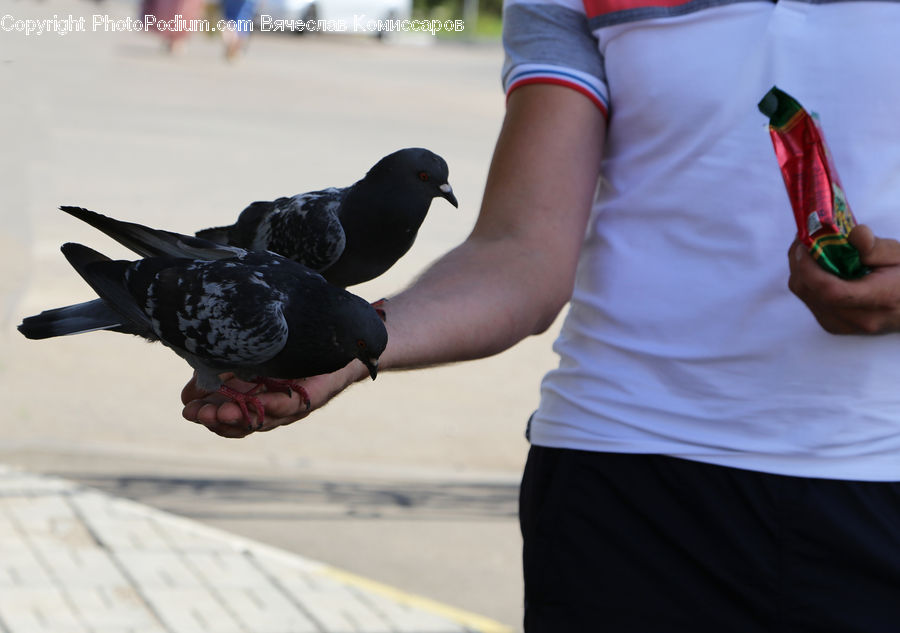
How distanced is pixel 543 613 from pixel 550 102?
0.95 m

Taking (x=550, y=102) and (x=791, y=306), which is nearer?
(x=791, y=306)

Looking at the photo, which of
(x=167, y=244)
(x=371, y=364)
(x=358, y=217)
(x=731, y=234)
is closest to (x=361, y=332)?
(x=371, y=364)

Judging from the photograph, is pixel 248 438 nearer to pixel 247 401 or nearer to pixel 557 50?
pixel 557 50

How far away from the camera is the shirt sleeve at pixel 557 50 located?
209cm

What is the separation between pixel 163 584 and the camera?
16.0 ft

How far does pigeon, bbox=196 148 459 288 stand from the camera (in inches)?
58.9

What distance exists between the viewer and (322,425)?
23.6 feet

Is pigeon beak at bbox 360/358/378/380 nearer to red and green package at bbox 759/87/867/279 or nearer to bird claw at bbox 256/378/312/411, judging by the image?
bird claw at bbox 256/378/312/411

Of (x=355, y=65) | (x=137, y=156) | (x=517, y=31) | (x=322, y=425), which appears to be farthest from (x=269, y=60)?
(x=517, y=31)

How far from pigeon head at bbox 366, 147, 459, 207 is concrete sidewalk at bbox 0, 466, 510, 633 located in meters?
3.43

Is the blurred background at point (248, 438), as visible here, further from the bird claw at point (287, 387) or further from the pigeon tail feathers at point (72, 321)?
the bird claw at point (287, 387)

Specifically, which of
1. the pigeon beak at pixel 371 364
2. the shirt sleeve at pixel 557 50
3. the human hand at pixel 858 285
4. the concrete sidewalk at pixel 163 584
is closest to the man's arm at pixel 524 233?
the shirt sleeve at pixel 557 50

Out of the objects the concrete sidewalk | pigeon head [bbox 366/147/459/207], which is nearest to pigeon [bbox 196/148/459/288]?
pigeon head [bbox 366/147/459/207]

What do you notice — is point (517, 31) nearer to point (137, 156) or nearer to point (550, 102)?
point (550, 102)
